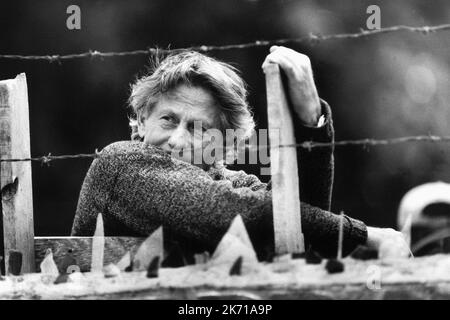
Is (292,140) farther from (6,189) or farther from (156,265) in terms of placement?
(6,189)

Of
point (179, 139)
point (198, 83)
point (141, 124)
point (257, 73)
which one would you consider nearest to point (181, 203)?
point (179, 139)

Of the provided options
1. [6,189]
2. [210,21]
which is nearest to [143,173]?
[6,189]

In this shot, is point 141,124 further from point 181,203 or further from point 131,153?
point 181,203

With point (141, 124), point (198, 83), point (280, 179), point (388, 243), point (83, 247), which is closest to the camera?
point (280, 179)

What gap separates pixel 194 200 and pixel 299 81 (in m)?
0.42

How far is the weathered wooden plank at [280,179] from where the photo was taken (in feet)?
6.15

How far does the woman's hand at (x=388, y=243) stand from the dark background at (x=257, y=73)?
3.04 m

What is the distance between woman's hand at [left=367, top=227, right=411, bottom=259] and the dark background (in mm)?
3044

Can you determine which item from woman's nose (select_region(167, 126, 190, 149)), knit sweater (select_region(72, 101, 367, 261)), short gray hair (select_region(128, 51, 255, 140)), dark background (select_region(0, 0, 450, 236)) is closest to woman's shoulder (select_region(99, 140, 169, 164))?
knit sweater (select_region(72, 101, 367, 261))

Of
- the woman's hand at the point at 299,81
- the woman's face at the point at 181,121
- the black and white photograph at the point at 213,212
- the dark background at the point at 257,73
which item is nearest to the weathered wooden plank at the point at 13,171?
the black and white photograph at the point at 213,212

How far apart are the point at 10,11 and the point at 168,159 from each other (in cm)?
351

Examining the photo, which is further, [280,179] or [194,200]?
[194,200]

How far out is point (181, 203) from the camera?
209cm

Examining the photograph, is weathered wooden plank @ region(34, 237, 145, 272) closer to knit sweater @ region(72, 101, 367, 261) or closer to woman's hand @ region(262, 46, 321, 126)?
knit sweater @ region(72, 101, 367, 261)
